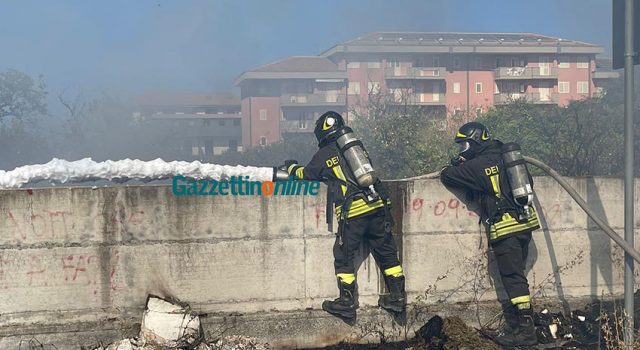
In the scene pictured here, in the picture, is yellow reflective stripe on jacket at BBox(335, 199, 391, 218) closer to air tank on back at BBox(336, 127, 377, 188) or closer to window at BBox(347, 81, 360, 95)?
air tank on back at BBox(336, 127, 377, 188)

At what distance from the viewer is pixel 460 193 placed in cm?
571

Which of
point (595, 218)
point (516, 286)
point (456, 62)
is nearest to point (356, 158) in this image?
point (516, 286)

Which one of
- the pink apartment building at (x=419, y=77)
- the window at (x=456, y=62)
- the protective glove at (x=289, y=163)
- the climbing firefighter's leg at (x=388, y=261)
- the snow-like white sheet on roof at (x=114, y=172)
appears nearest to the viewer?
the snow-like white sheet on roof at (x=114, y=172)

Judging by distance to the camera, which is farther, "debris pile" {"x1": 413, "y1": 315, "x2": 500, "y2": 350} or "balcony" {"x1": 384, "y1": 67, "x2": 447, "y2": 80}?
"balcony" {"x1": 384, "y1": 67, "x2": 447, "y2": 80}

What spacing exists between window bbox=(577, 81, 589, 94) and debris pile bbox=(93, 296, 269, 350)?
57455 mm

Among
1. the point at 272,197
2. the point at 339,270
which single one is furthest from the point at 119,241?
the point at 339,270

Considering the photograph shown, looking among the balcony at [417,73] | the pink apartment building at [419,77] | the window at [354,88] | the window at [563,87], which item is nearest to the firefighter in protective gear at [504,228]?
the window at [354,88]

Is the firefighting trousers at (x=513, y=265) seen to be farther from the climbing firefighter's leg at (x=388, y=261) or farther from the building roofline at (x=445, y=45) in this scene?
the building roofline at (x=445, y=45)

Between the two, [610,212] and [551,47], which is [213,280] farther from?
[551,47]

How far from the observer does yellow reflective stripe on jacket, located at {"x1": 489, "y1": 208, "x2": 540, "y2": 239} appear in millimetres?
5426

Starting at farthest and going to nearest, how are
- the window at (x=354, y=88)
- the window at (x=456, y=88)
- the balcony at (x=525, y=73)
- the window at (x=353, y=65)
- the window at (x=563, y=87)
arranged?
the window at (x=563, y=87) → the balcony at (x=525, y=73) → the window at (x=456, y=88) → the window at (x=353, y=65) → the window at (x=354, y=88)

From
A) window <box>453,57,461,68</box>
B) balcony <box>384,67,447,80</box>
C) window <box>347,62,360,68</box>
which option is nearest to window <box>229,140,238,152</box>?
window <box>347,62,360,68</box>

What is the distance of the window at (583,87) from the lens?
184ft

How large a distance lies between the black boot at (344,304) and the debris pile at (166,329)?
1101mm
